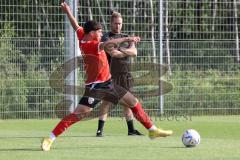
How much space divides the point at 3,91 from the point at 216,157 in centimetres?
977

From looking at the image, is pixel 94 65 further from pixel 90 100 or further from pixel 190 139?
pixel 190 139

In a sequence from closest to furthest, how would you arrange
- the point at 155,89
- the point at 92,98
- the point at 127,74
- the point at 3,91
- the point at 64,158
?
the point at 64,158 → the point at 92,98 → the point at 127,74 → the point at 3,91 → the point at 155,89

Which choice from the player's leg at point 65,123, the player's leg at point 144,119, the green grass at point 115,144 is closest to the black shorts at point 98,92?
the player's leg at point 65,123

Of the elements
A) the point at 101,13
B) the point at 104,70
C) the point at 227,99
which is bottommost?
the point at 227,99

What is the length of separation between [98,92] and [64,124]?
0.81m

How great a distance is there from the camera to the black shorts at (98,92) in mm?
10766

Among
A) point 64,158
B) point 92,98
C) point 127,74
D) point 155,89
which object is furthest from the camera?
point 155,89

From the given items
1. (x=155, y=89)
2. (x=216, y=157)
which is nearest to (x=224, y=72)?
(x=155, y=89)

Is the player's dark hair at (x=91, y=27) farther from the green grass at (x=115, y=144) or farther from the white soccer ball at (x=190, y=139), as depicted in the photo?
the white soccer ball at (x=190, y=139)

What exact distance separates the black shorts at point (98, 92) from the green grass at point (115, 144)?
0.71m

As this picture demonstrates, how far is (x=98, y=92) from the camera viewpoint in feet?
36.2

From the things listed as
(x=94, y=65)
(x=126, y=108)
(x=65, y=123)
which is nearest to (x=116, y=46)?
(x=94, y=65)

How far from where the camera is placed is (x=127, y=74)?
44.3 ft

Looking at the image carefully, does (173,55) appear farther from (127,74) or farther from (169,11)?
(127,74)
